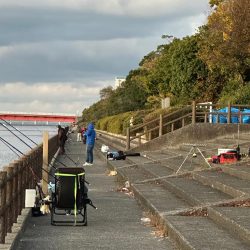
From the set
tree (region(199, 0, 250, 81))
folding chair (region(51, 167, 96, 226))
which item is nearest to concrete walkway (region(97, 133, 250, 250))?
folding chair (region(51, 167, 96, 226))

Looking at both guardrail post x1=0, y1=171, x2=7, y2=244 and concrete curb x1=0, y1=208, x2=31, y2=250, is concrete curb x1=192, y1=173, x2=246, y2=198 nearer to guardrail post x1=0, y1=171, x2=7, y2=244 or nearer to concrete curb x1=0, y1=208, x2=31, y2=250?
concrete curb x1=0, y1=208, x2=31, y2=250

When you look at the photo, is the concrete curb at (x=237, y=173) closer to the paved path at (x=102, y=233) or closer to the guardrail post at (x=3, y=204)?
the paved path at (x=102, y=233)

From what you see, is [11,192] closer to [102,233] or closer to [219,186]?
[102,233]

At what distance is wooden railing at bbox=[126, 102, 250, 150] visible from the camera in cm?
3073

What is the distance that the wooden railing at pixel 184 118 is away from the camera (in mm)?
30734

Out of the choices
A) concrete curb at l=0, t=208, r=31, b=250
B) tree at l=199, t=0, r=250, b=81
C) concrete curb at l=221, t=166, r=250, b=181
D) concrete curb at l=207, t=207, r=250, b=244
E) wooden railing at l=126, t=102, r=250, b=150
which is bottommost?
concrete curb at l=0, t=208, r=31, b=250

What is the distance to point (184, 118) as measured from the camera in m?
31.9

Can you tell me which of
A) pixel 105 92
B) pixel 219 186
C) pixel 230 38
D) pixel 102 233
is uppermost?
pixel 105 92

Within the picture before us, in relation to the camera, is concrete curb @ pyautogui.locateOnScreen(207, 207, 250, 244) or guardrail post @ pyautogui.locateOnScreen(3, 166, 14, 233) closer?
concrete curb @ pyautogui.locateOnScreen(207, 207, 250, 244)

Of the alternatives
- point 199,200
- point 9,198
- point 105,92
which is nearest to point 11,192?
point 9,198

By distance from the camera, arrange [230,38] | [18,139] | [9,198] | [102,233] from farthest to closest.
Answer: [230,38]
[18,139]
[102,233]
[9,198]

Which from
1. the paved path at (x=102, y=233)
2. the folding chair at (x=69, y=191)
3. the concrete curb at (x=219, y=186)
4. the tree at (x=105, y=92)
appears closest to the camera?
the paved path at (x=102, y=233)

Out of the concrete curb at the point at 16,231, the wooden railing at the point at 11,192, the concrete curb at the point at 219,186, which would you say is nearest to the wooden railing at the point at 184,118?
the concrete curb at the point at 219,186

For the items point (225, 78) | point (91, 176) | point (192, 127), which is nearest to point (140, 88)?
point (225, 78)
